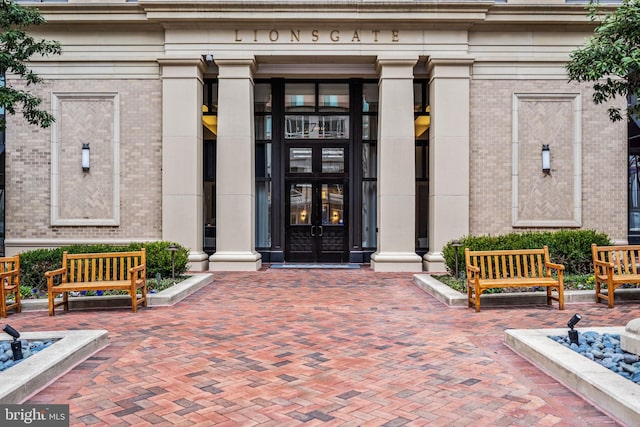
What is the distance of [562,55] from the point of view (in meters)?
13.8

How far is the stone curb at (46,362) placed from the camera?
4.10m

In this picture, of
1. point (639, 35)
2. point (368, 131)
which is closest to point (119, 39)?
point (368, 131)

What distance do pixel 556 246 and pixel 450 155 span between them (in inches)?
154

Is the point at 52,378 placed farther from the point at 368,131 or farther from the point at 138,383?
the point at 368,131

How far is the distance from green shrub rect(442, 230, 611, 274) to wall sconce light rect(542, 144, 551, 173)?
Answer: 294 centimetres

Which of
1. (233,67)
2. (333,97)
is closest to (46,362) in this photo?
(233,67)

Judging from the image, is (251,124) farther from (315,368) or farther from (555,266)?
(315,368)

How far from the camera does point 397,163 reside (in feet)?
45.3

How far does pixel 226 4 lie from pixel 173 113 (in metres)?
3.32

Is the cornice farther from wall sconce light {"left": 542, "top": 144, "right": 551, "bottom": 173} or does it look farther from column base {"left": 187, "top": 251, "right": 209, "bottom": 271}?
column base {"left": 187, "top": 251, "right": 209, "bottom": 271}

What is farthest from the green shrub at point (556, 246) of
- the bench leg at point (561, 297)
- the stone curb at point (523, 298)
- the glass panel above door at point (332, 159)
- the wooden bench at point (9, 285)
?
the wooden bench at point (9, 285)

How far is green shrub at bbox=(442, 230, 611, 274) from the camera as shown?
10.7m

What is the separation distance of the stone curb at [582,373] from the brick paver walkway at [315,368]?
112 mm

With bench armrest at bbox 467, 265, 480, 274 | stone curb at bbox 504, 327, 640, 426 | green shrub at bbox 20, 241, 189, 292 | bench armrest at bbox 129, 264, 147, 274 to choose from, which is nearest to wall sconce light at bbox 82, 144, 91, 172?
green shrub at bbox 20, 241, 189, 292
